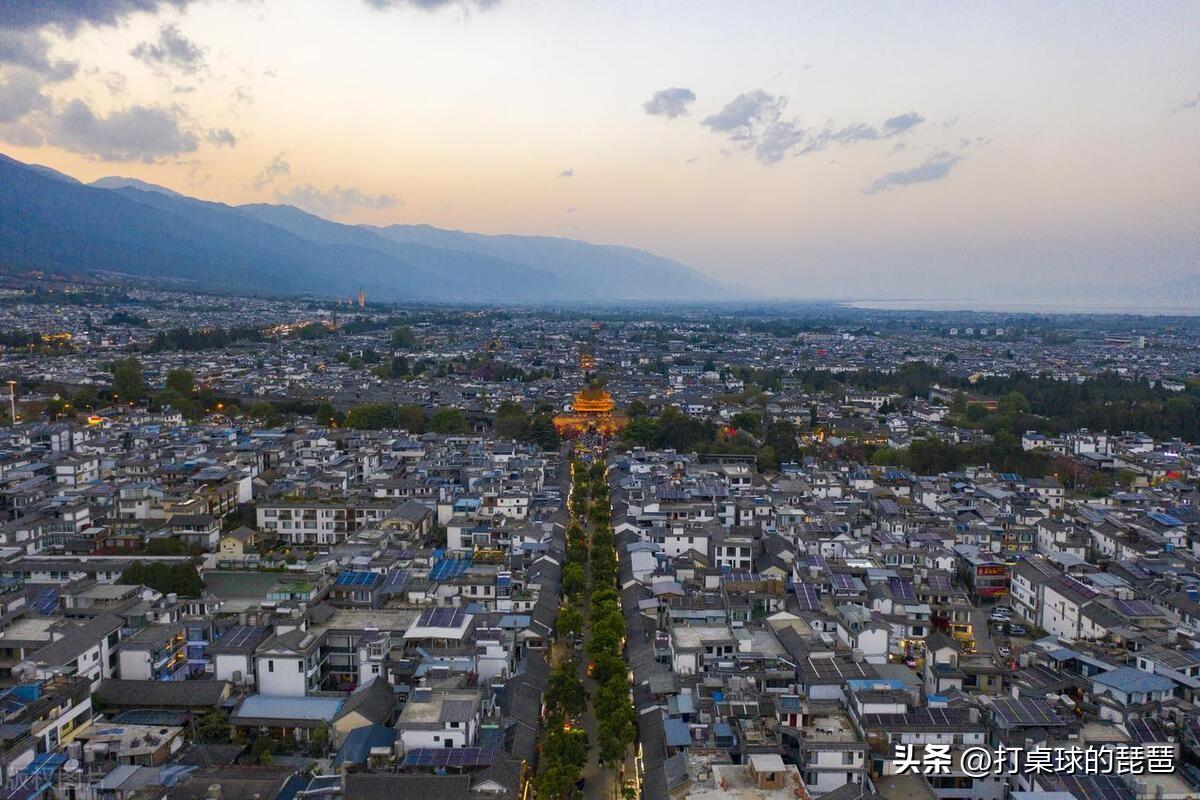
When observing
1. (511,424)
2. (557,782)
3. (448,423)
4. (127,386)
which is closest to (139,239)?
(127,386)

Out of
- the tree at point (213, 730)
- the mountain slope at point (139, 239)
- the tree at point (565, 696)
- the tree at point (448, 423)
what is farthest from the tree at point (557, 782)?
the mountain slope at point (139, 239)

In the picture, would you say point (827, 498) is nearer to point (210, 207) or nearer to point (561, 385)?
point (561, 385)

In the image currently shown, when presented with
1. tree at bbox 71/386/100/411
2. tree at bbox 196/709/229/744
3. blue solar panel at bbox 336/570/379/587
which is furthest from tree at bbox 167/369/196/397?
tree at bbox 196/709/229/744

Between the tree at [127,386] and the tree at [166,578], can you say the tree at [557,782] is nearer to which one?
the tree at [166,578]

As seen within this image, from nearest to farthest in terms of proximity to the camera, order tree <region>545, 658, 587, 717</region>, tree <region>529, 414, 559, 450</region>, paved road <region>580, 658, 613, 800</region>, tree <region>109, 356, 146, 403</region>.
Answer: paved road <region>580, 658, 613, 800</region>, tree <region>545, 658, 587, 717</region>, tree <region>529, 414, 559, 450</region>, tree <region>109, 356, 146, 403</region>

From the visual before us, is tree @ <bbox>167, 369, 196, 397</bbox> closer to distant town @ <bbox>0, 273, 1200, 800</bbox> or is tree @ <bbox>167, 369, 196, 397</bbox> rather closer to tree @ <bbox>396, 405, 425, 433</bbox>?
distant town @ <bbox>0, 273, 1200, 800</bbox>

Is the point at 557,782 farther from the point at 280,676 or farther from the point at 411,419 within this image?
the point at 411,419

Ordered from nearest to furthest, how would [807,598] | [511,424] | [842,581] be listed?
1. [807,598]
2. [842,581]
3. [511,424]
